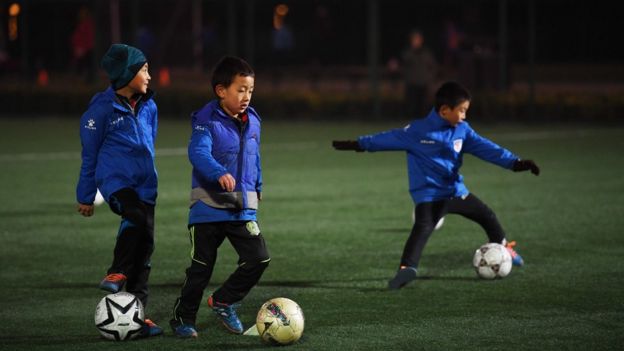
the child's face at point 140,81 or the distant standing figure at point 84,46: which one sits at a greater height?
the child's face at point 140,81

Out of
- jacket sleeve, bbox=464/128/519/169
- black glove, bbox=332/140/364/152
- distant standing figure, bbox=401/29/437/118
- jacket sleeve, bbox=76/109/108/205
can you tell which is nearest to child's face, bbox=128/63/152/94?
jacket sleeve, bbox=76/109/108/205

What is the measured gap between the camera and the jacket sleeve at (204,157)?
242 inches

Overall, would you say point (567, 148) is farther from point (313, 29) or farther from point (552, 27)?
point (313, 29)

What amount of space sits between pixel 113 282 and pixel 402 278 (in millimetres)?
2282

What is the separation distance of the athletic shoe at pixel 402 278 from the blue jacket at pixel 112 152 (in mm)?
2076

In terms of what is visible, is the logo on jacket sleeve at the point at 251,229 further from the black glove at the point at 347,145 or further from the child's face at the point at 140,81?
the black glove at the point at 347,145

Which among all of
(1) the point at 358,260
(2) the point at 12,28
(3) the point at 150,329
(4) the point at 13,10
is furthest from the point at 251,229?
(2) the point at 12,28

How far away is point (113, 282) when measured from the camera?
656 cm

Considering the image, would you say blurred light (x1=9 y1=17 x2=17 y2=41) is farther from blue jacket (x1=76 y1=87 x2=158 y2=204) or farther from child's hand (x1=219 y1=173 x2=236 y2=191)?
child's hand (x1=219 y1=173 x2=236 y2=191)

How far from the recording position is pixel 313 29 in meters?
35.4

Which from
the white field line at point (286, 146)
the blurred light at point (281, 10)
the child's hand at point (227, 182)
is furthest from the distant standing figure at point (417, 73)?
the child's hand at point (227, 182)

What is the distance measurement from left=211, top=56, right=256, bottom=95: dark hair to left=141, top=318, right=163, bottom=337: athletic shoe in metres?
1.40

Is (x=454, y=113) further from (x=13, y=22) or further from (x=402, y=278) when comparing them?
(x=13, y=22)

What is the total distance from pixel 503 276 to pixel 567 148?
10430mm
